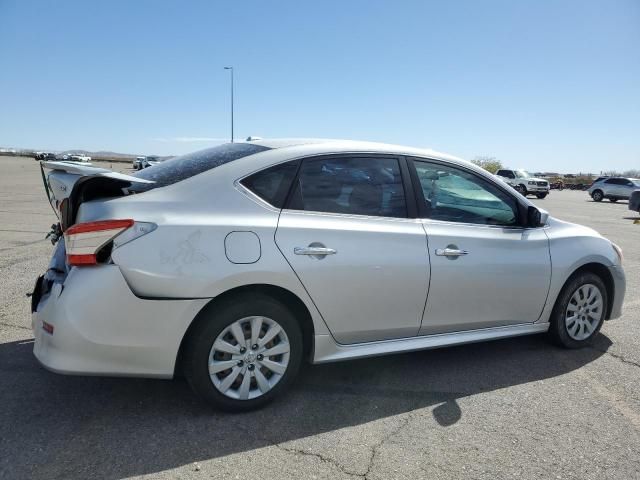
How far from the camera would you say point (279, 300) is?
3.00 meters

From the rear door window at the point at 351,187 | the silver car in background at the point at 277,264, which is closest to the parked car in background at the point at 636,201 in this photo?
the silver car in background at the point at 277,264

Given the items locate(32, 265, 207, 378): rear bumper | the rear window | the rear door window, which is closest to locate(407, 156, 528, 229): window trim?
the rear door window

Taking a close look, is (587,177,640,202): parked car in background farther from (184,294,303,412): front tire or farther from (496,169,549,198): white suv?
(184,294,303,412): front tire

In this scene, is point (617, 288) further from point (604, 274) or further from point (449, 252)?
point (449, 252)

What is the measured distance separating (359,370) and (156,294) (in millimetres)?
1739

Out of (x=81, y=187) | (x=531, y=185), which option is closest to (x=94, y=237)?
(x=81, y=187)

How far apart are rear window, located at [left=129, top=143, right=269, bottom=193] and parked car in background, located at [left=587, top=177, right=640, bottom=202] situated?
3359 cm

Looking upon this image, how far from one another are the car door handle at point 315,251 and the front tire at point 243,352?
13.0 inches

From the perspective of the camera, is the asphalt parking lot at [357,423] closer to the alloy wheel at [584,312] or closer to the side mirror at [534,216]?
the alloy wheel at [584,312]

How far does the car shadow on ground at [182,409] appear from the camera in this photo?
2.53m

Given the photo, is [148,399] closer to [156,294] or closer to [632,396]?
[156,294]

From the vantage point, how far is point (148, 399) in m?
3.14

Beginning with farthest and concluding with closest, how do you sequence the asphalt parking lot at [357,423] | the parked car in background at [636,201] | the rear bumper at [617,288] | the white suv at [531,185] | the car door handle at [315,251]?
the white suv at [531,185], the parked car in background at [636,201], the rear bumper at [617,288], the car door handle at [315,251], the asphalt parking lot at [357,423]

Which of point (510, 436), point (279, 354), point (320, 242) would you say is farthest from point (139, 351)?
point (510, 436)
